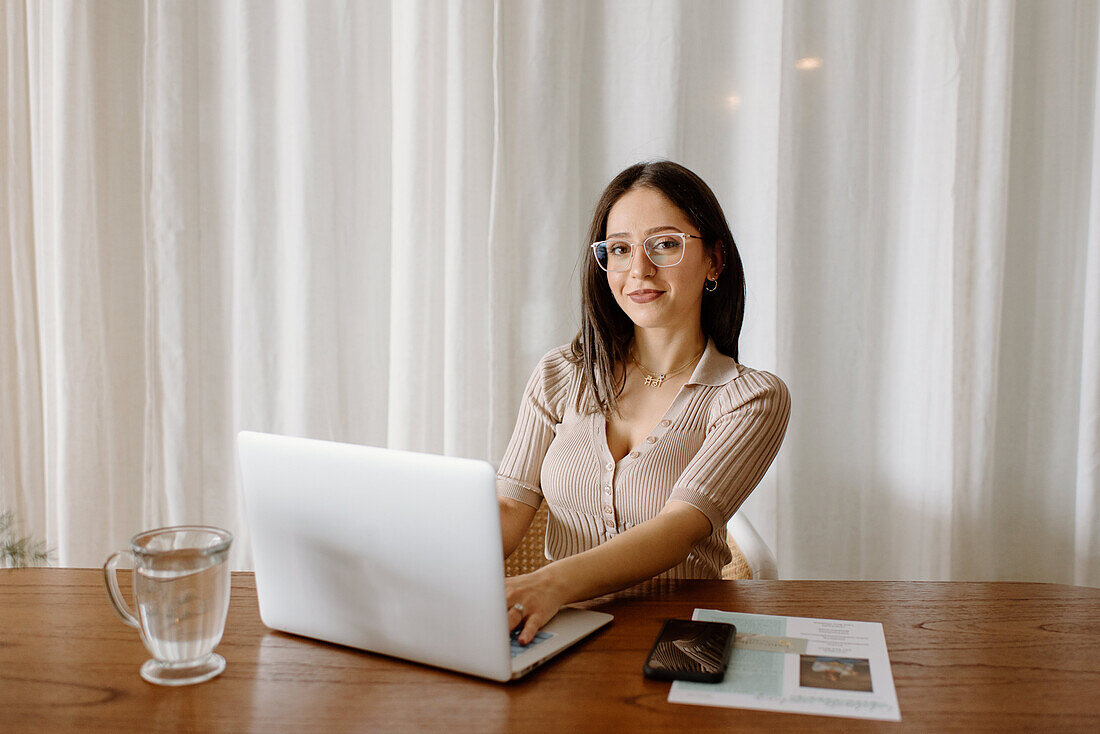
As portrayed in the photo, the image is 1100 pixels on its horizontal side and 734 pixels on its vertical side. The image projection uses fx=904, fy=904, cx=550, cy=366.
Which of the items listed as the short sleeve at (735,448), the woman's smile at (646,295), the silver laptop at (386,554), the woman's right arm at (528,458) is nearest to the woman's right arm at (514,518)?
the woman's right arm at (528,458)

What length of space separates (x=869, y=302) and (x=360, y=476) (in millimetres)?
1649

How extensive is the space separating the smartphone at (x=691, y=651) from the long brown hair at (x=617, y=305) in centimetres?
66

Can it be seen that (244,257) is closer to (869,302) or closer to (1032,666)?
(869,302)

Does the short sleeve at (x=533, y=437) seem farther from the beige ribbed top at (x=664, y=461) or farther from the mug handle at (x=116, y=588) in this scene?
the mug handle at (x=116, y=588)

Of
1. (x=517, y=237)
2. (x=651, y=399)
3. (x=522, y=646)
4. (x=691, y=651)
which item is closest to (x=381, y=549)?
(x=522, y=646)

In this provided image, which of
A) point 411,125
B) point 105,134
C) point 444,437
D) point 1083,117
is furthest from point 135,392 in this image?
point 1083,117

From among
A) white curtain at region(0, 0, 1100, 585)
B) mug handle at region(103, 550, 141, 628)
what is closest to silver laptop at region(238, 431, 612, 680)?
mug handle at region(103, 550, 141, 628)

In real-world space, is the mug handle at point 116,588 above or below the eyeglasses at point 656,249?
below

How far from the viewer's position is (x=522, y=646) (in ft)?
3.26

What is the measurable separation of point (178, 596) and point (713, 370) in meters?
0.99

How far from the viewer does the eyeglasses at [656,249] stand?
1594 millimetres

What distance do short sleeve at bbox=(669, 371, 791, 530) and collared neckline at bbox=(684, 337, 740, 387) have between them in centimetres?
2

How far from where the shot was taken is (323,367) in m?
2.27

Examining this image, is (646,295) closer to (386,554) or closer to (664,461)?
(664,461)
